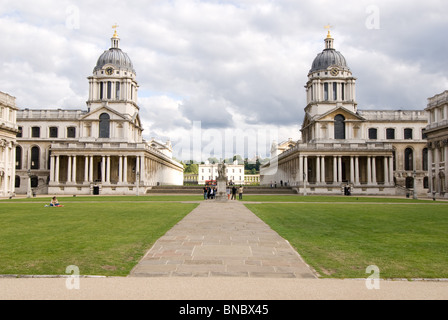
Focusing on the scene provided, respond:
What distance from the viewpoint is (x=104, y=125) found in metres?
80.7

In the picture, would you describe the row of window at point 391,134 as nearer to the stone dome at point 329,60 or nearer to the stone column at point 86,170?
the stone dome at point 329,60

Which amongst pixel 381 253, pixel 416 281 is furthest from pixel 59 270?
pixel 381 253

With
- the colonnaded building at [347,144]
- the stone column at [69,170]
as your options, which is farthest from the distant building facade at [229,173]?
the stone column at [69,170]

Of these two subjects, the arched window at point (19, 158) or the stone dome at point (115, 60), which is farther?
the stone dome at point (115, 60)

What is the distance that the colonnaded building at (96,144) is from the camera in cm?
7394

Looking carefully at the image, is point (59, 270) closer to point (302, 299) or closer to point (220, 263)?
point (220, 263)

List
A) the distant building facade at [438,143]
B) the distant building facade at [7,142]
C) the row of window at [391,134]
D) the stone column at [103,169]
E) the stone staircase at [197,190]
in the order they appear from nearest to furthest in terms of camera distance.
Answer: the distant building facade at [438,143] < the distant building facade at [7,142] < the stone staircase at [197,190] < the stone column at [103,169] < the row of window at [391,134]

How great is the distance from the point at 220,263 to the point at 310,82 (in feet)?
263

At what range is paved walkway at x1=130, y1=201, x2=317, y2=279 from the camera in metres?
9.01

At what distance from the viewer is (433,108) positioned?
5950 centimetres

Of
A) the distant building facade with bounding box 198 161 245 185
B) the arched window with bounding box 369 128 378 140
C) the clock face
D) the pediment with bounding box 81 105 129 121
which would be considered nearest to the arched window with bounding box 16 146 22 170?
the pediment with bounding box 81 105 129 121

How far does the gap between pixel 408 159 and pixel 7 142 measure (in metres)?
77.1

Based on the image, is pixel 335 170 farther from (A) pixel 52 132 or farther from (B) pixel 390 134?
(A) pixel 52 132
